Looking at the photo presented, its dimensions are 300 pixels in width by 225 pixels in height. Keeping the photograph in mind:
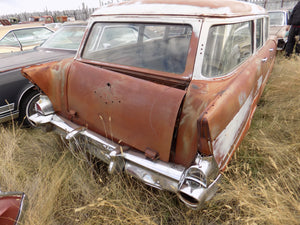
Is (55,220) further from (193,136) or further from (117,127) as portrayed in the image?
(193,136)

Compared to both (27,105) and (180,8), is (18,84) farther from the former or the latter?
(180,8)

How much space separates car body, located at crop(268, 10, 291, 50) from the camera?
18.9 feet

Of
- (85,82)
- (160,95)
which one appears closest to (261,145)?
(160,95)

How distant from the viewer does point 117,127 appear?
174 centimetres

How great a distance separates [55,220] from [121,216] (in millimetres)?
574

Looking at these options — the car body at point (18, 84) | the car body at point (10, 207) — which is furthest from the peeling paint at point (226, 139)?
the car body at point (18, 84)

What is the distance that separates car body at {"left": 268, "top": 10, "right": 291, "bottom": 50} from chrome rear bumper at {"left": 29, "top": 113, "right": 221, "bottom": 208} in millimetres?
5805

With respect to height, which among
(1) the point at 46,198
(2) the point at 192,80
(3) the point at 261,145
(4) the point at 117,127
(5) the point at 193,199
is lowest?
(1) the point at 46,198

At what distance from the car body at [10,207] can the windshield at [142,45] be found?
1381mm

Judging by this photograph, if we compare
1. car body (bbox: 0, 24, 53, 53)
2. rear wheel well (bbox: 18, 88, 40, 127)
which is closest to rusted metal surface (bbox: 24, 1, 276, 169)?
rear wheel well (bbox: 18, 88, 40, 127)

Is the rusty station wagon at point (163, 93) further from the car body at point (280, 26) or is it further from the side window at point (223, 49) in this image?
the car body at point (280, 26)

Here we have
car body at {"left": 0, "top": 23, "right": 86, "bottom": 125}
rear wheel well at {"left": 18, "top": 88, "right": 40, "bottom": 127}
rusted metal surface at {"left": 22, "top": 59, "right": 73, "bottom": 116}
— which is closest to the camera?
rusted metal surface at {"left": 22, "top": 59, "right": 73, "bottom": 116}

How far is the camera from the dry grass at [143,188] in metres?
1.63

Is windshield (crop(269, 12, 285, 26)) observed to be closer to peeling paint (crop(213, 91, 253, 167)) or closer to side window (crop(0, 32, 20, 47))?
peeling paint (crop(213, 91, 253, 167))
